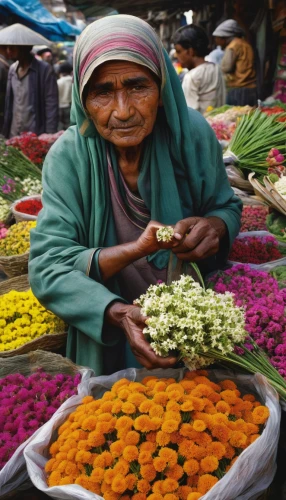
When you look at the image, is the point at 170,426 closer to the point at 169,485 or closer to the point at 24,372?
the point at 169,485

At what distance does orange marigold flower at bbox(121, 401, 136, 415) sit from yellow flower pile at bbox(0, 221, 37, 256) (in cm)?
214

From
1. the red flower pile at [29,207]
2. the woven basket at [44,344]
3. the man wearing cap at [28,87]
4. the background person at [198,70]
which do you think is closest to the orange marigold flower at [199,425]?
the woven basket at [44,344]

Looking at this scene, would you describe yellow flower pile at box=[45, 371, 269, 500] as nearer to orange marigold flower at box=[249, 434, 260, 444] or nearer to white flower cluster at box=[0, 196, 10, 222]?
orange marigold flower at box=[249, 434, 260, 444]

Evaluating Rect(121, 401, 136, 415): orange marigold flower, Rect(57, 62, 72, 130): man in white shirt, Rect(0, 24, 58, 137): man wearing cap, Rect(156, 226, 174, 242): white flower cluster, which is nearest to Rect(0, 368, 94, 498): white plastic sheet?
Rect(121, 401, 136, 415): orange marigold flower

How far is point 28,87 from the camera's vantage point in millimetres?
7043

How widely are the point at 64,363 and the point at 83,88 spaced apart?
99 cm

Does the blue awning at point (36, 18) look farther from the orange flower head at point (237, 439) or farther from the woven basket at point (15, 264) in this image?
the orange flower head at point (237, 439)

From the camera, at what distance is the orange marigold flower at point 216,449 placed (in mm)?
1480

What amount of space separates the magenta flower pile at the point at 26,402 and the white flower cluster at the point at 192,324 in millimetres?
445

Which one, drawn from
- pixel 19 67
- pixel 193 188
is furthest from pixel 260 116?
pixel 19 67

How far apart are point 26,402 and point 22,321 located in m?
0.81

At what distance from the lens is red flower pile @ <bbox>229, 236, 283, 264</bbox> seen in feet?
9.13

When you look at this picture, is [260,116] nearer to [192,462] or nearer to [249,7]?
[192,462]

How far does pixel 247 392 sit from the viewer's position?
1.82 metres
